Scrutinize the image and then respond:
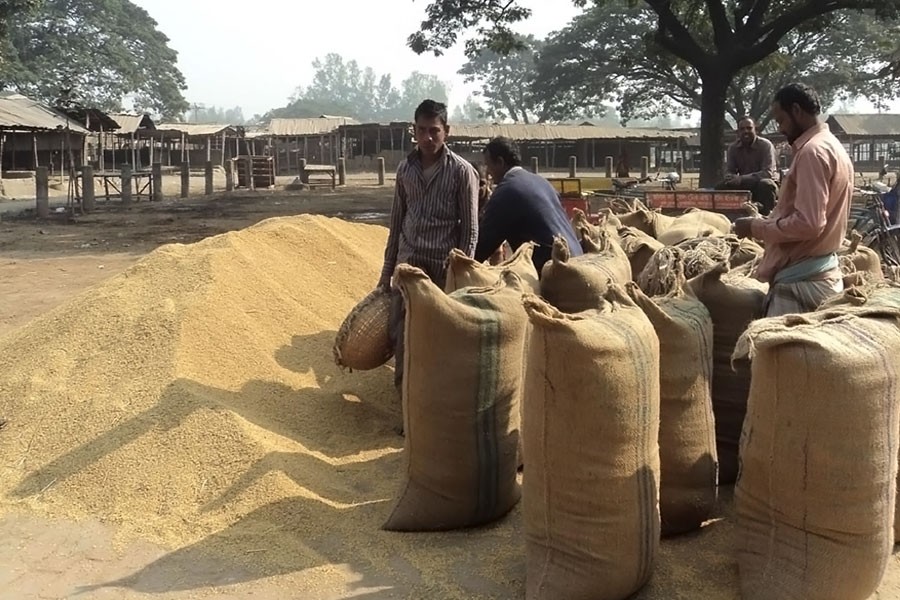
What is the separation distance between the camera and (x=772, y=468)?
8.55 ft

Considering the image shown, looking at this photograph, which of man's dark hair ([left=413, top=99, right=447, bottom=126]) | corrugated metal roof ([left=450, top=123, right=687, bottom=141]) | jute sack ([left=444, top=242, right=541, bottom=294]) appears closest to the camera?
jute sack ([left=444, top=242, right=541, bottom=294])

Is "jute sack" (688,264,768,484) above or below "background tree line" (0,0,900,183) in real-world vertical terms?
below

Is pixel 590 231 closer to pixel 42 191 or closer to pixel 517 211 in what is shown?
pixel 517 211

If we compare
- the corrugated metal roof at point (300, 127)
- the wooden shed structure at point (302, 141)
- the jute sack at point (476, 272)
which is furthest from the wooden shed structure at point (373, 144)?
the jute sack at point (476, 272)

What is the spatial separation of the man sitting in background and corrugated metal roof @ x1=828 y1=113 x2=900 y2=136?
37202 millimetres

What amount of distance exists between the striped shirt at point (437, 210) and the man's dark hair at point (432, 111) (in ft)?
0.68

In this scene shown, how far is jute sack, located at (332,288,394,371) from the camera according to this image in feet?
14.8

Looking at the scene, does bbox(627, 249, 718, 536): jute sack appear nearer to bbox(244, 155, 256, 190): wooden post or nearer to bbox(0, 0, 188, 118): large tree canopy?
bbox(244, 155, 256, 190): wooden post

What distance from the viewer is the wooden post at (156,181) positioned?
21375 mm

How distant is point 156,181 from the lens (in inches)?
850

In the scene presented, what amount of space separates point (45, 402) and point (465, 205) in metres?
2.30

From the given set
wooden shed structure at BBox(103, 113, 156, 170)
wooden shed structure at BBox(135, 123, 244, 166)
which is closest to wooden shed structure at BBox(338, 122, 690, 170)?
wooden shed structure at BBox(135, 123, 244, 166)

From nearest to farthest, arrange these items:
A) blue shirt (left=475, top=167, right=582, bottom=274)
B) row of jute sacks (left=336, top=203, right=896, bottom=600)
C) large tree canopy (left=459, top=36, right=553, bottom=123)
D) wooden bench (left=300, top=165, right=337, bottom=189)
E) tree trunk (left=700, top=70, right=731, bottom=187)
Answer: row of jute sacks (left=336, top=203, right=896, bottom=600) → blue shirt (left=475, top=167, right=582, bottom=274) → tree trunk (left=700, top=70, right=731, bottom=187) → wooden bench (left=300, top=165, right=337, bottom=189) → large tree canopy (left=459, top=36, right=553, bottom=123)

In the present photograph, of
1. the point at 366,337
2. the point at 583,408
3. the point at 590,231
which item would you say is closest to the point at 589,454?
the point at 583,408
